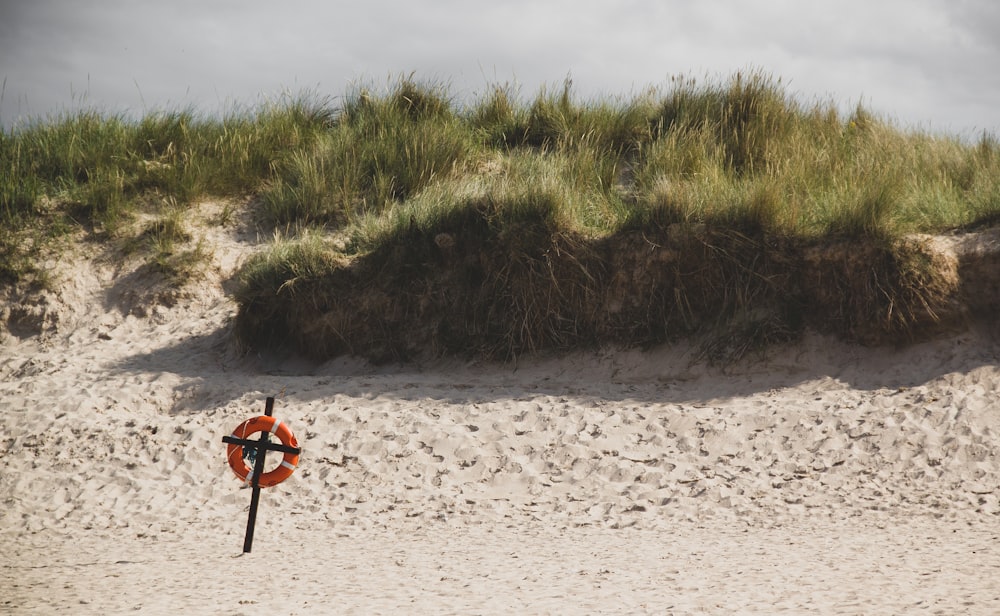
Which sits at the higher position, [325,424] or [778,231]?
Result: [778,231]

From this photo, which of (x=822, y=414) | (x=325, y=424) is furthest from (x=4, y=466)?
(x=822, y=414)

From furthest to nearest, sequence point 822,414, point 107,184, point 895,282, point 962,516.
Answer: point 107,184
point 895,282
point 822,414
point 962,516

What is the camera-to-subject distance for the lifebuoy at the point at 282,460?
226 inches

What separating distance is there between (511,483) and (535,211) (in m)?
2.99

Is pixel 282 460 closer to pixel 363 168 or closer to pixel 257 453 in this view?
pixel 257 453

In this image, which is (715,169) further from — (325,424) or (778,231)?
(325,424)

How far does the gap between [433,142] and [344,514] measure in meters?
5.75

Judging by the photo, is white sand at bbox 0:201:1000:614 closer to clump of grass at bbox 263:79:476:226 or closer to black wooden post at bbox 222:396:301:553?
black wooden post at bbox 222:396:301:553

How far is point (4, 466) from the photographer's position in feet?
25.0

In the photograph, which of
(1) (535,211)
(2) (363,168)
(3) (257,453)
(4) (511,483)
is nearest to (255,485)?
(3) (257,453)

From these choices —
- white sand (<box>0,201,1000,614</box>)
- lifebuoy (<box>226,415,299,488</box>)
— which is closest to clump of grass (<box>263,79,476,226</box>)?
white sand (<box>0,201,1000,614</box>)

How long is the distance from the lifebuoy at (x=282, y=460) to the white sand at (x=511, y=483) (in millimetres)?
498

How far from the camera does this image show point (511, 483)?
703 centimetres

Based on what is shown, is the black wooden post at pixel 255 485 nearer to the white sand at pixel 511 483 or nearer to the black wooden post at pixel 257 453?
the black wooden post at pixel 257 453
